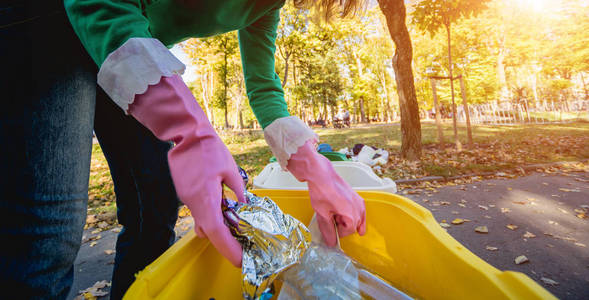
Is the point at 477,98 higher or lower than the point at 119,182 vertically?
higher

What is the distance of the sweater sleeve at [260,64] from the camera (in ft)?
3.08

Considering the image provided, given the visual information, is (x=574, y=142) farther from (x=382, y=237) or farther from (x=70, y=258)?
(x=70, y=258)

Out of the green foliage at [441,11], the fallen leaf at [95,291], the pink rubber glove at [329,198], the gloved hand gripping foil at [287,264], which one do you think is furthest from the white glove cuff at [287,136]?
the green foliage at [441,11]

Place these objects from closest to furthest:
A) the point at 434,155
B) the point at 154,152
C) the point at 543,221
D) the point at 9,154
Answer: the point at 9,154, the point at 154,152, the point at 543,221, the point at 434,155

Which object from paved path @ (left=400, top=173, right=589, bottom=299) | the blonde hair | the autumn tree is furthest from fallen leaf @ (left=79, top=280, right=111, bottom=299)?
the autumn tree

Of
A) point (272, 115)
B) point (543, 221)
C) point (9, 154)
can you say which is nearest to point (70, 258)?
point (9, 154)

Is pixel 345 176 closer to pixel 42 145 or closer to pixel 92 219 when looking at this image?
pixel 42 145

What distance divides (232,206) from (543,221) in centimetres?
257

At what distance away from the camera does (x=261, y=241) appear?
53 centimetres

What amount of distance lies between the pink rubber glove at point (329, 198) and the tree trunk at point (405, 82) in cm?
358

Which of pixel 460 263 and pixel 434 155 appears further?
pixel 434 155

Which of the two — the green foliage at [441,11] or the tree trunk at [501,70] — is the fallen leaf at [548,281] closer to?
the green foliage at [441,11]

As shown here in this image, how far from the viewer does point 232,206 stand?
51 cm

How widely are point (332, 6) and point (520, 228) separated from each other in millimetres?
2095
